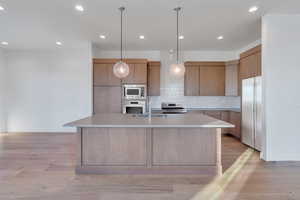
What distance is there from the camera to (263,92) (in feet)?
11.2

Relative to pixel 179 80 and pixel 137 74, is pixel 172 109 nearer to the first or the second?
pixel 179 80

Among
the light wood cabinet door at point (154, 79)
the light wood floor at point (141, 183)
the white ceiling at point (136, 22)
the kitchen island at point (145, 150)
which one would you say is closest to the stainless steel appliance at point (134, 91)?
the light wood cabinet door at point (154, 79)

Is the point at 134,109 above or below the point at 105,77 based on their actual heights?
below

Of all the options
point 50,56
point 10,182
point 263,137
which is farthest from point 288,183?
point 50,56

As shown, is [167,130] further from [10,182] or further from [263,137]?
[10,182]

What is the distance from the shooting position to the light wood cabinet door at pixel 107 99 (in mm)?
5176

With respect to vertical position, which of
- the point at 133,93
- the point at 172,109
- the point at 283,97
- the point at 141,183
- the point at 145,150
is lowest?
the point at 141,183

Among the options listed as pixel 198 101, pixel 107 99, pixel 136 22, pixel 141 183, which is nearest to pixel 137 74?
pixel 107 99

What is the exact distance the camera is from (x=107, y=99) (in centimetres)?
519

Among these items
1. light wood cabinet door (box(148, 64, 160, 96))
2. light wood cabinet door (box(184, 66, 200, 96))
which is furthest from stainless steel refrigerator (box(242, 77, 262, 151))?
light wood cabinet door (box(148, 64, 160, 96))

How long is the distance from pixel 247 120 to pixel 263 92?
1.08 meters

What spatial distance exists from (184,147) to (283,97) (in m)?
2.19

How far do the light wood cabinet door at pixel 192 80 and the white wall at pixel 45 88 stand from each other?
10.8 ft

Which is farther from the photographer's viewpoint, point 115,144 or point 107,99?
point 107,99
